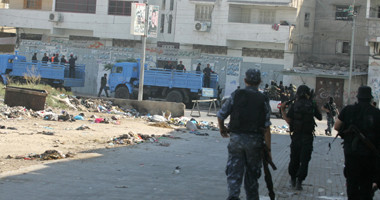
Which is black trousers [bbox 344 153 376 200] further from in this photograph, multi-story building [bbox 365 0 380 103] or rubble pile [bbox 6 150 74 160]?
multi-story building [bbox 365 0 380 103]

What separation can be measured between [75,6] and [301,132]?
103 ft

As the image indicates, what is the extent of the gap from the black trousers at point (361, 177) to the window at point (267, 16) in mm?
27315

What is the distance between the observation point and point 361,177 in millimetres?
4430

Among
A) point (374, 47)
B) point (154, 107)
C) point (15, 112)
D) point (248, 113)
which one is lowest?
point (15, 112)

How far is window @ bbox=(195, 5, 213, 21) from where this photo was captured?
31234 millimetres

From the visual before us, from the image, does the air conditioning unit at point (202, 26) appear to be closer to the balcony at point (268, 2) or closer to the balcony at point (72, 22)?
the balcony at point (268, 2)

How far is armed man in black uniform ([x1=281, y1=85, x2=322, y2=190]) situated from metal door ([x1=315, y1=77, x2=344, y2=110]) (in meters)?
23.7

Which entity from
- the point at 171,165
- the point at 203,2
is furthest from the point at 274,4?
the point at 171,165

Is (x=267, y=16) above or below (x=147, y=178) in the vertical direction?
above

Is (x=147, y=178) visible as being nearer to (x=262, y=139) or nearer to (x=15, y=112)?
(x=262, y=139)

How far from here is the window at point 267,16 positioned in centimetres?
3059

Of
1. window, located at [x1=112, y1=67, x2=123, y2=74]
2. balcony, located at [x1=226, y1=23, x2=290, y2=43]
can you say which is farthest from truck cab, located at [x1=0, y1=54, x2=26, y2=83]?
balcony, located at [x1=226, y1=23, x2=290, y2=43]


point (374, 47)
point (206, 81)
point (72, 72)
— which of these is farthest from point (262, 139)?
point (72, 72)

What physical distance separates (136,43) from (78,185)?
2814 centimetres
